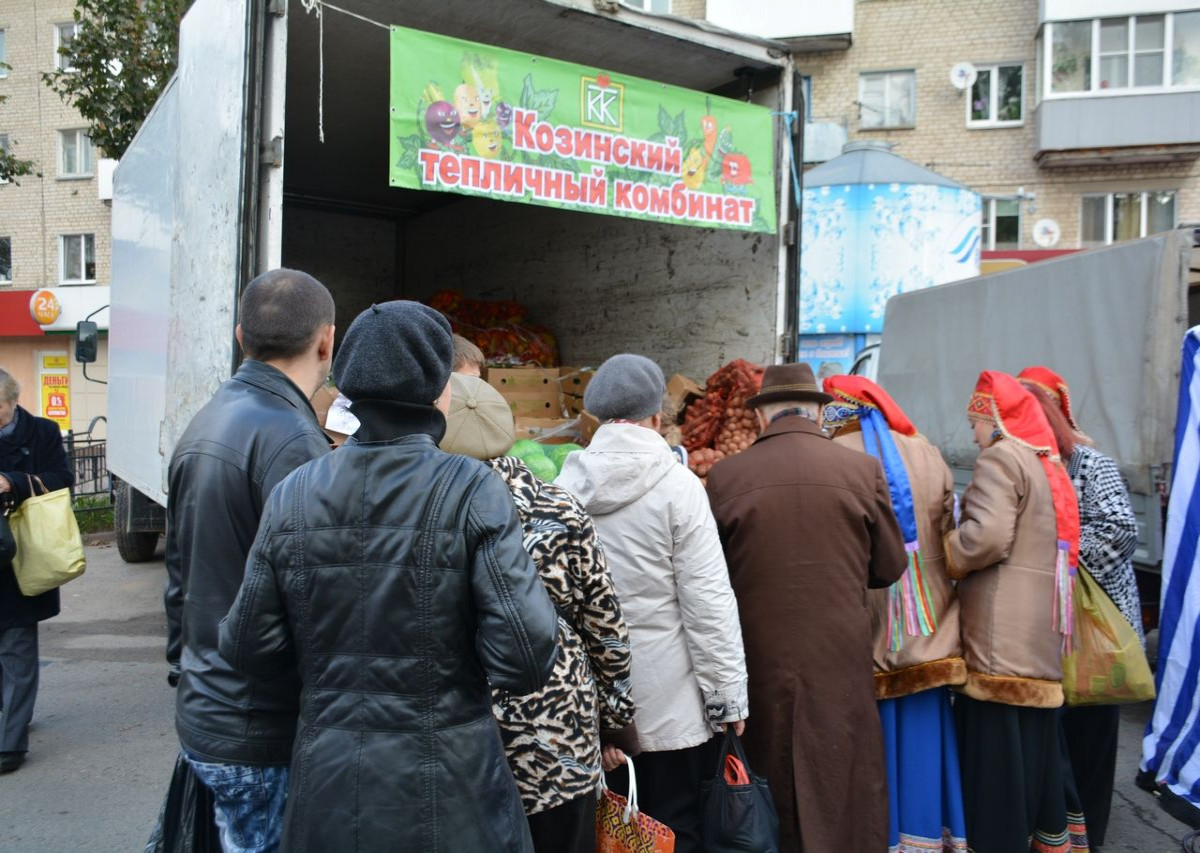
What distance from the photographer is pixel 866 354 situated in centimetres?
1046

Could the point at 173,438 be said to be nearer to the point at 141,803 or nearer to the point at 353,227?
the point at 141,803

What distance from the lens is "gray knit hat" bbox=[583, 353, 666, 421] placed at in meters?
2.87

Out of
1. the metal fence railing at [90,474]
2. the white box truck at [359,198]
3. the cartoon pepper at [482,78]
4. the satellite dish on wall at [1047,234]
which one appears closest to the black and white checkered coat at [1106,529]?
the white box truck at [359,198]

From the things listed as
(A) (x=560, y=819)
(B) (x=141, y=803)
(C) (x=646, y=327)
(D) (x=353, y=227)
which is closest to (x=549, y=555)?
(A) (x=560, y=819)

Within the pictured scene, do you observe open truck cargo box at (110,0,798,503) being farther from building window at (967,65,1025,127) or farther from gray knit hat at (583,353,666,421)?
building window at (967,65,1025,127)

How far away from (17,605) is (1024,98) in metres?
20.9

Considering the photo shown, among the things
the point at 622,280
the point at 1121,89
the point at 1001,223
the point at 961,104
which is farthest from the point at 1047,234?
the point at 622,280

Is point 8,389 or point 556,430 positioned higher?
point 8,389

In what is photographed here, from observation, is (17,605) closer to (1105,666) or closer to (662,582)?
(662,582)

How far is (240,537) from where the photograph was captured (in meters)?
2.15

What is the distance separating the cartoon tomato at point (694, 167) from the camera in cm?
536

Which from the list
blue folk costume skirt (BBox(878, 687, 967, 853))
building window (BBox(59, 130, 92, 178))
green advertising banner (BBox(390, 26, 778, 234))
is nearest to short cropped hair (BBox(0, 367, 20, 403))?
green advertising banner (BBox(390, 26, 778, 234))

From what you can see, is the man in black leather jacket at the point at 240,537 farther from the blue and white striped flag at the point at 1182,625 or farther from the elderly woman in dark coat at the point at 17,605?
the blue and white striped flag at the point at 1182,625

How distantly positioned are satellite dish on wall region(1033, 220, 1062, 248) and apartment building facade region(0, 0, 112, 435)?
73.8ft
